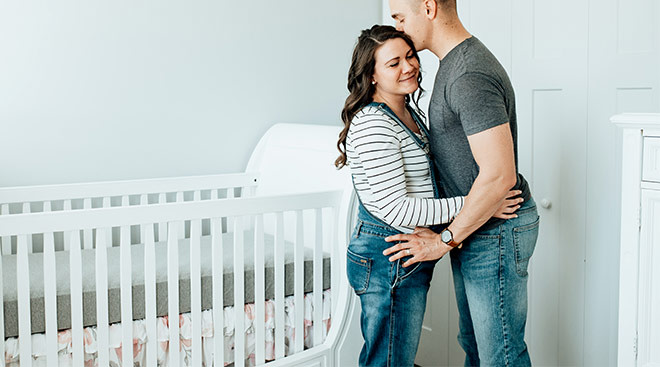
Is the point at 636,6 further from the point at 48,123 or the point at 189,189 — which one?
the point at 48,123

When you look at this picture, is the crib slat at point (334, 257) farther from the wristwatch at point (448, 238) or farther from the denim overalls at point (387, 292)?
the wristwatch at point (448, 238)

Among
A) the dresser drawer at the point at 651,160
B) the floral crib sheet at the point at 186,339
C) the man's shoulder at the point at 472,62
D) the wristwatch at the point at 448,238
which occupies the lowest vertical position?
the floral crib sheet at the point at 186,339

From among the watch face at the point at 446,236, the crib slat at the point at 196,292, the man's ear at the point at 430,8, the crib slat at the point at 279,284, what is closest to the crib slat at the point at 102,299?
the crib slat at the point at 196,292

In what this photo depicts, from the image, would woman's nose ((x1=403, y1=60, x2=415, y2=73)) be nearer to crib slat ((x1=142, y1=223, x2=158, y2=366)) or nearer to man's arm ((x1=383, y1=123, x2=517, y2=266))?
man's arm ((x1=383, y1=123, x2=517, y2=266))

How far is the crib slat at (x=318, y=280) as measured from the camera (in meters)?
2.03

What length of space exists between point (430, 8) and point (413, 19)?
0.15 ft

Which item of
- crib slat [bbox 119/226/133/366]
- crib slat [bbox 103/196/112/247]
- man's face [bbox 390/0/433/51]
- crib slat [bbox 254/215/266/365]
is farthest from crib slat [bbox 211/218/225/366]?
man's face [bbox 390/0/433/51]

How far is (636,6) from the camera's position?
1964 millimetres

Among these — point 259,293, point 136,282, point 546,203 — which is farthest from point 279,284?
point 546,203

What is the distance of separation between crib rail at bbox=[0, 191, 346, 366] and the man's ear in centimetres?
70

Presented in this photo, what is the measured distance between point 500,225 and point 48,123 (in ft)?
5.18

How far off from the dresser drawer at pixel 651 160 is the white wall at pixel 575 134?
500 millimetres

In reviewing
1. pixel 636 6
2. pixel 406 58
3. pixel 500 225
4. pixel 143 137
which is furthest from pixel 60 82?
pixel 636 6

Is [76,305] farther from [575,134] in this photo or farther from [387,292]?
[575,134]
